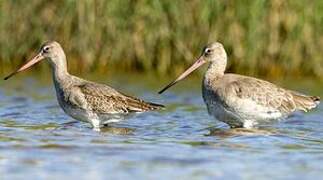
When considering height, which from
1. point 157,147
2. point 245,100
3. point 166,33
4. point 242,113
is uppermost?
point 166,33

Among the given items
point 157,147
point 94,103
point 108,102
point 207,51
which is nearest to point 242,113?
point 207,51

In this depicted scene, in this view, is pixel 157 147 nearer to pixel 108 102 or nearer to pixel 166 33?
pixel 108 102

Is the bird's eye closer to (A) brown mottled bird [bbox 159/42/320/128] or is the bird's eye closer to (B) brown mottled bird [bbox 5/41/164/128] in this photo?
(A) brown mottled bird [bbox 159/42/320/128]

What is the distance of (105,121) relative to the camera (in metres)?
11.9

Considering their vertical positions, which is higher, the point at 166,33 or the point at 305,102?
the point at 166,33

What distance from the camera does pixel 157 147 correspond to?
1005 centimetres

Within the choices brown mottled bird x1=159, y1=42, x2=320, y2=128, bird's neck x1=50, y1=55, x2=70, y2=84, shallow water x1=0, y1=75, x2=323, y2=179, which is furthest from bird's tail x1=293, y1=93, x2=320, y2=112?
bird's neck x1=50, y1=55, x2=70, y2=84

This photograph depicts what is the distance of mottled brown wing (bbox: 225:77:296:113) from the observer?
11594 millimetres

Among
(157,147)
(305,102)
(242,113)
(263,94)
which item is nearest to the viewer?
(157,147)

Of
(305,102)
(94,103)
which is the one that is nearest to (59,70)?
(94,103)

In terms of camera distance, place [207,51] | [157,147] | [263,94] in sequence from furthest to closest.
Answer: [207,51] < [263,94] < [157,147]

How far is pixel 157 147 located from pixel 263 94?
6.81ft

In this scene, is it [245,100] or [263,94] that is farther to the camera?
[263,94]

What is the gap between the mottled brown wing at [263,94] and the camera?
38.0ft
